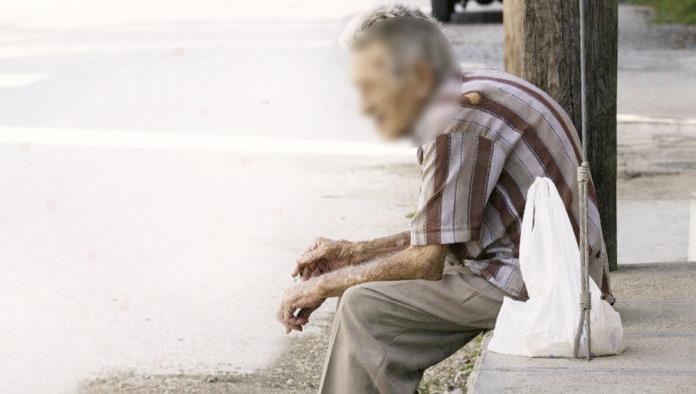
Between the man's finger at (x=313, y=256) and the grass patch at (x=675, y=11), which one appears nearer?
the man's finger at (x=313, y=256)

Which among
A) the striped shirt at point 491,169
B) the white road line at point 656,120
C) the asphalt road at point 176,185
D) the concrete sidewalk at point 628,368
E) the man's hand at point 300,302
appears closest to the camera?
the concrete sidewalk at point 628,368

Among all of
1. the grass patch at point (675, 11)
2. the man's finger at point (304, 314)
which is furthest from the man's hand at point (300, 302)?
the grass patch at point (675, 11)

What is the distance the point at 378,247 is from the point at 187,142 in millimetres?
6012

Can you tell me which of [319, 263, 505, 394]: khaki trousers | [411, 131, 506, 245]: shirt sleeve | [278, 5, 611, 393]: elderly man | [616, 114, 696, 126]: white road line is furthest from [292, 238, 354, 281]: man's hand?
[616, 114, 696, 126]: white road line

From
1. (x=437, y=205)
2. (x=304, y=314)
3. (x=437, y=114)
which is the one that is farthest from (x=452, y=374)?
(x=437, y=114)

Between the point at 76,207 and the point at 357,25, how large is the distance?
466 cm

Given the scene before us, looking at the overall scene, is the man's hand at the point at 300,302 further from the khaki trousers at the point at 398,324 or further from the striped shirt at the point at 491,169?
the striped shirt at the point at 491,169

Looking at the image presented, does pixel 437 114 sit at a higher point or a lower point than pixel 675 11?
higher

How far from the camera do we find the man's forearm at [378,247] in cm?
351

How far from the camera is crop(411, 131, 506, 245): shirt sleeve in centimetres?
302

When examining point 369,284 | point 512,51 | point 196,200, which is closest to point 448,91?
point 369,284

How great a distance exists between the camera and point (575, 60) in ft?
14.9

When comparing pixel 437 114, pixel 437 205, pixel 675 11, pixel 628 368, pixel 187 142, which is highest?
pixel 437 114

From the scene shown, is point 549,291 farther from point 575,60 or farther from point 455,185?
point 575,60
